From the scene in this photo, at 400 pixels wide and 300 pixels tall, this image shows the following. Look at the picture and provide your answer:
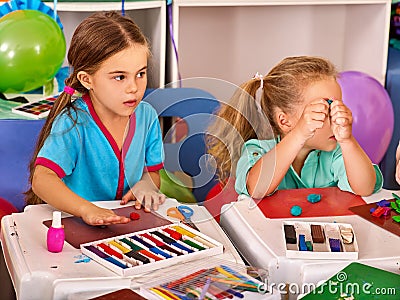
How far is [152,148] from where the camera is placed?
1468 mm

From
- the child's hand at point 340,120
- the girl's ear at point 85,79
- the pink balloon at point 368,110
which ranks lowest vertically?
the pink balloon at point 368,110

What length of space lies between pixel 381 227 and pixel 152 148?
0.48m

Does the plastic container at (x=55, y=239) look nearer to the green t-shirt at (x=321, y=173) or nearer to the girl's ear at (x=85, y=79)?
the girl's ear at (x=85, y=79)

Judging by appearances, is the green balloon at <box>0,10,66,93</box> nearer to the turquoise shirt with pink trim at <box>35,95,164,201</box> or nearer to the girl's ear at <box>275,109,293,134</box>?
the turquoise shirt with pink trim at <box>35,95,164,201</box>

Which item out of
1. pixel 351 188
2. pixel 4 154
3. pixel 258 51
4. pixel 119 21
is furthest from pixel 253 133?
pixel 258 51

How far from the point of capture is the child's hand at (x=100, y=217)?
1178 millimetres

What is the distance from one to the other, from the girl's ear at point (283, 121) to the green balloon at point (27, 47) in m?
0.62

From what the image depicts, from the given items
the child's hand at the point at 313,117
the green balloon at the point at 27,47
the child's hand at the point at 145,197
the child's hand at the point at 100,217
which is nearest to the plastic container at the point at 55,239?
the child's hand at the point at 100,217

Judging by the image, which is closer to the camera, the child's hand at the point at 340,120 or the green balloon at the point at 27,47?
the child's hand at the point at 340,120

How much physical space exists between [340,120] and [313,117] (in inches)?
1.9

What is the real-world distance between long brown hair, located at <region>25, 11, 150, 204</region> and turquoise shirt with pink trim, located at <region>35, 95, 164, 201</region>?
0.11ft

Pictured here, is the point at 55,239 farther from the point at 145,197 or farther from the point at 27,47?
the point at 27,47

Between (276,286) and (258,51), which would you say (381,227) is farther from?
(258,51)

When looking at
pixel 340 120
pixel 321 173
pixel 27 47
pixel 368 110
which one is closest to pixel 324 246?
pixel 340 120
